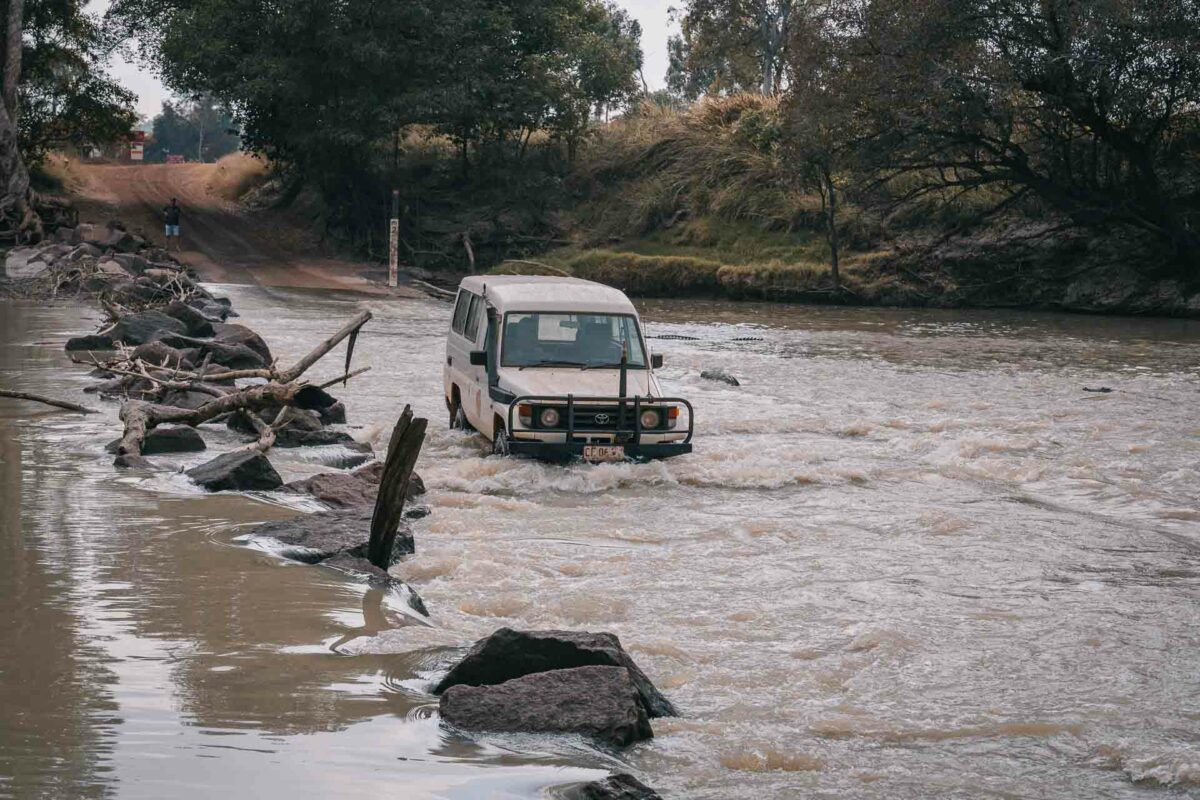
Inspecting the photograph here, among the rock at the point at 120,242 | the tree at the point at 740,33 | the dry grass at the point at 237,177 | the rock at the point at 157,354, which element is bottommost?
the rock at the point at 157,354

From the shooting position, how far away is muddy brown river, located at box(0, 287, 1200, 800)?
20.7ft

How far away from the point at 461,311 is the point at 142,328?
28.6 feet

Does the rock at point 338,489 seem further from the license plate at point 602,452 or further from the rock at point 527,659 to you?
the rock at point 527,659

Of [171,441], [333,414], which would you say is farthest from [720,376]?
[171,441]

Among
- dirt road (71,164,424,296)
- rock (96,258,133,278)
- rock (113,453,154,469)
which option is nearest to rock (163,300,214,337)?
rock (96,258,133,278)

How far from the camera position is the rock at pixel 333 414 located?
17.0 m

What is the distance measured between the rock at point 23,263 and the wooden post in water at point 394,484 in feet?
92.4

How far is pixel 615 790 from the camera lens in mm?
5621

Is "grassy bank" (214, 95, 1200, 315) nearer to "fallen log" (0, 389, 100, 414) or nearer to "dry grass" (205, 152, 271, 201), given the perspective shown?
"dry grass" (205, 152, 271, 201)

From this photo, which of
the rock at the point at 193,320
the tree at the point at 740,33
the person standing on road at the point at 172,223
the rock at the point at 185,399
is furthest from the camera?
the tree at the point at 740,33

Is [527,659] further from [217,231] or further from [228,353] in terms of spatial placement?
[217,231]

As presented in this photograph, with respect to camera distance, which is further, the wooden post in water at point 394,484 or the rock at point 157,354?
the rock at point 157,354

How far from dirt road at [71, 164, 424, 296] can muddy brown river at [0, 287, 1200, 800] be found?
84.2 ft

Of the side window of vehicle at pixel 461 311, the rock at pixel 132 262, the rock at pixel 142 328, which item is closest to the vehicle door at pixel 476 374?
the side window of vehicle at pixel 461 311
